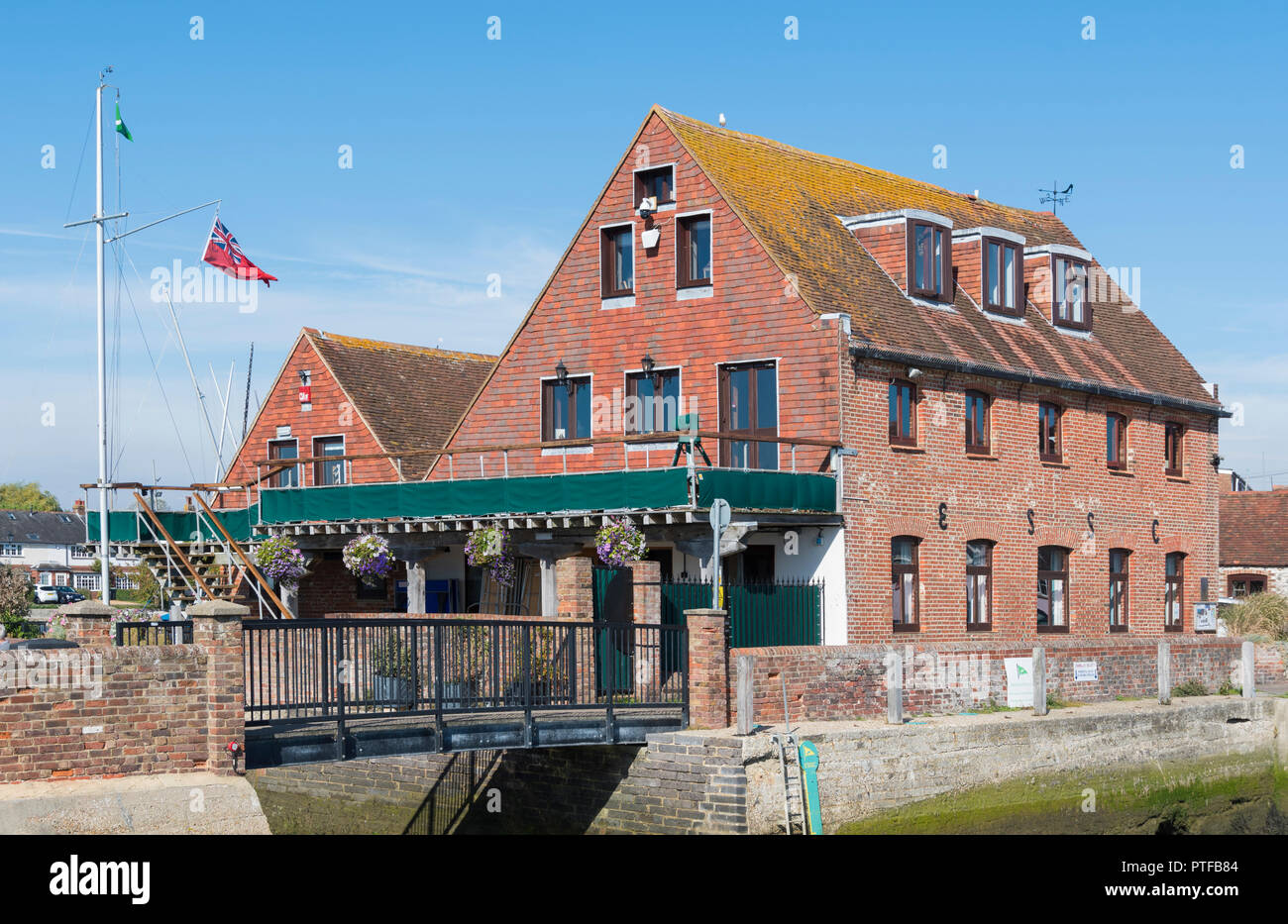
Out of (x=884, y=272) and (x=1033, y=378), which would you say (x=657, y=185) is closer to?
(x=884, y=272)

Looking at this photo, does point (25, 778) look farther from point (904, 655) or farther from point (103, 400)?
point (103, 400)

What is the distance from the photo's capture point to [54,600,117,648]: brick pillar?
20703 millimetres

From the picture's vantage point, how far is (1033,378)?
31.8 meters

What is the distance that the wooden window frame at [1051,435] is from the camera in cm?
3272

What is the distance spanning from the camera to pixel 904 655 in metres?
25.6

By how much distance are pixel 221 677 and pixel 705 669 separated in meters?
7.84

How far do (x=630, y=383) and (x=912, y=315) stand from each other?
574 cm

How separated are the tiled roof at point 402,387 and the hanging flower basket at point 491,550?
8263 mm

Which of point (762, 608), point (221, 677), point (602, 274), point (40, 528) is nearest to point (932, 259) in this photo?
point (602, 274)

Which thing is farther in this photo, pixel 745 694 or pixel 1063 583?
pixel 1063 583

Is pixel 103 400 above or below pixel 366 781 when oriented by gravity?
above

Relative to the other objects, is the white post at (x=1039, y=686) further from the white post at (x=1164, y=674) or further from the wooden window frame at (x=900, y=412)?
the wooden window frame at (x=900, y=412)

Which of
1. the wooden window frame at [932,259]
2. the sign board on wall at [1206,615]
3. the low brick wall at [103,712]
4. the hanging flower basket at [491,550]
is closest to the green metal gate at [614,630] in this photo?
the hanging flower basket at [491,550]
